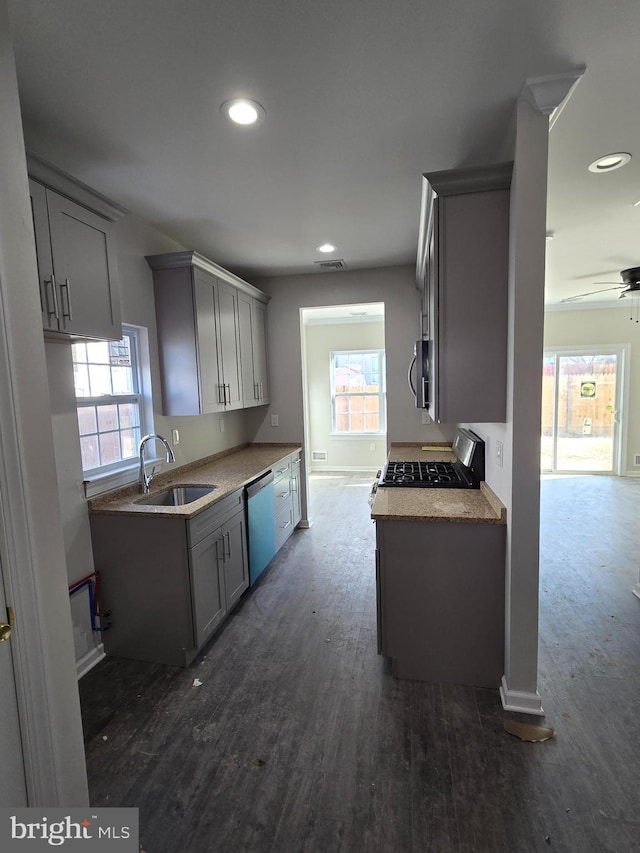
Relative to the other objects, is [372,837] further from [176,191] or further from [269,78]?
[176,191]

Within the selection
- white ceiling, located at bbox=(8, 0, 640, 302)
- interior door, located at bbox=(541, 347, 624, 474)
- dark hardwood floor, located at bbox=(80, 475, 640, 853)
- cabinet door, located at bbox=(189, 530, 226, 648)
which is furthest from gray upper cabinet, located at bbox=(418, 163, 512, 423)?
interior door, located at bbox=(541, 347, 624, 474)

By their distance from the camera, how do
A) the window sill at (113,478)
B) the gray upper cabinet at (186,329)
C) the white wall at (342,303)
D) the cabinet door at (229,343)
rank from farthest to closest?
the white wall at (342,303) → the cabinet door at (229,343) → the gray upper cabinet at (186,329) → the window sill at (113,478)

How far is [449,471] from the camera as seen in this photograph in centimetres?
302

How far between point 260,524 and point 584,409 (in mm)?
5955

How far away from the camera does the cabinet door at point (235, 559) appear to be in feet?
8.92

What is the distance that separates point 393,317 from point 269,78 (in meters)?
2.68

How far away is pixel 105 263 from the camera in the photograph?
2.16 meters

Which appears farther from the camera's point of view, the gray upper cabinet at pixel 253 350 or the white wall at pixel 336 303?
the white wall at pixel 336 303

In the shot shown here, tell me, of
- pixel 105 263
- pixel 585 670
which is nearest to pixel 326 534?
pixel 585 670

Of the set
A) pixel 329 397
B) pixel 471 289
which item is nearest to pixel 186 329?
pixel 471 289

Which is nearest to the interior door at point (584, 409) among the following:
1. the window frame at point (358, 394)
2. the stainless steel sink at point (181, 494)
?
the window frame at point (358, 394)

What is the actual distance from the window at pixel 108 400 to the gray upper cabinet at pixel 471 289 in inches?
78.8

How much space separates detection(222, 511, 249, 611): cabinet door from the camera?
2.72 meters

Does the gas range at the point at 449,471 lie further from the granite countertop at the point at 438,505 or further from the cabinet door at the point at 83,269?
the cabinet door at the point at 83,269
